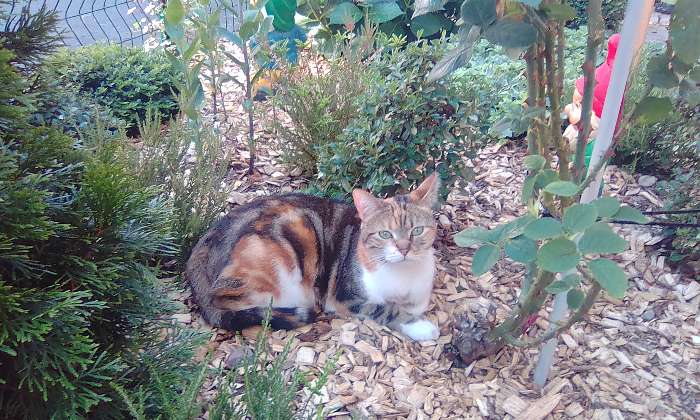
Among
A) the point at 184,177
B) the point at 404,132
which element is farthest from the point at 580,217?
the point at 184,177

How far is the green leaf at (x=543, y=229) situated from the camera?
1.32 meters

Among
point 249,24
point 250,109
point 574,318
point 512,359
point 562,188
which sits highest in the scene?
point 249,24

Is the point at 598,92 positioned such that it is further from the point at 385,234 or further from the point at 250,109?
the point at 250,109

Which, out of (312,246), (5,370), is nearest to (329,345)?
(312,246)

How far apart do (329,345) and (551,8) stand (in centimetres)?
172

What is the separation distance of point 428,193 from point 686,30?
4.65 feet

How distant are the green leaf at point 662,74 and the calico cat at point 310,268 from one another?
1.20 m

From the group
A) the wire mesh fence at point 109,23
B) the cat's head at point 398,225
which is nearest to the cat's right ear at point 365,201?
the cat's head at point 398,225

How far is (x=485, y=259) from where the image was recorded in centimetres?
147

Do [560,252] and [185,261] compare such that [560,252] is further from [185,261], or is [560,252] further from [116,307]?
[185,261]

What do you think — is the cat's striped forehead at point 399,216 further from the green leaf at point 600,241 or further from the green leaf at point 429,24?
the green leaf at point 429,24

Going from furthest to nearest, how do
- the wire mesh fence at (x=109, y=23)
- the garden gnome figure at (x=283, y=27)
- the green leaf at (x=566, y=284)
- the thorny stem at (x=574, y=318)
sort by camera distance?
1. the wire mesh fence at (x=109, y=23)
2. the garden gnome figure at (x=283, y=27)
3. the thorny stem at (x=574, y=318)
4. the green leaf at (x=566, y=284)

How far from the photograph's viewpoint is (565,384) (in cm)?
226

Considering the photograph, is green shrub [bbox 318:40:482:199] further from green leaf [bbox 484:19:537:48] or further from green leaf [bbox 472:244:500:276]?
green leaf [bbox 472:244:500:276]
